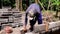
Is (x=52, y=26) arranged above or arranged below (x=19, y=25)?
above

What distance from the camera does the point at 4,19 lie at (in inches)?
385

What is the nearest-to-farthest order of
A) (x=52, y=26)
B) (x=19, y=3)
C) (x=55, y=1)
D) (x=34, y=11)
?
(x=52, y=26) → (x=34, y=11) → (x=55, y=1) → (x=19, y=3)

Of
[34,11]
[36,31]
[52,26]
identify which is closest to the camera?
[36,31]

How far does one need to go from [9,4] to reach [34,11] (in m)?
15.1

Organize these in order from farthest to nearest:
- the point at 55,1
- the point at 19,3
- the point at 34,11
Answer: the point at 19,3 → the point at 55,1 → the point at 34,11

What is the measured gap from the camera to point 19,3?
42.3 ft

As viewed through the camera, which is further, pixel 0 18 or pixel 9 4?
pixel 9 4

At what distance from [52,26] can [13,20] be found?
22.4 feet

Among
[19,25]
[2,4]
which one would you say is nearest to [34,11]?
[19,25]

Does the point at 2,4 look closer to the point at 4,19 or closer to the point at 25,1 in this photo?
the point at 25,1

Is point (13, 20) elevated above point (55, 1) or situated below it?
below

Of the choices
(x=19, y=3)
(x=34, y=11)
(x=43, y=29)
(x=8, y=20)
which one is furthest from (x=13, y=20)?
(x=43, y=29)

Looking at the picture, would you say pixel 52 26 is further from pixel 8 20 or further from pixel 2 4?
pixel 2 4

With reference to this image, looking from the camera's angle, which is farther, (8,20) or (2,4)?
(2,4)
